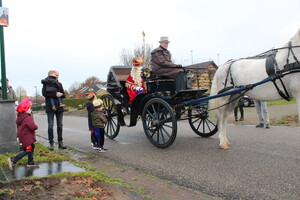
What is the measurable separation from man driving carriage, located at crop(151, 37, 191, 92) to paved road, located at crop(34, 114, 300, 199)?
1518mm

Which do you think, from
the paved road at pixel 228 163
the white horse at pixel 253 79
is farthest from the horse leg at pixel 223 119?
the paved road at pixel 228 163

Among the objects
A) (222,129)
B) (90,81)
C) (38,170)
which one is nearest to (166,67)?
(222,129)

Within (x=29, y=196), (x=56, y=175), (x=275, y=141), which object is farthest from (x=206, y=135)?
(x=29, y=196)

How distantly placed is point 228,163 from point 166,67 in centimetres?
272

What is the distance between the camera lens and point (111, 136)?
7836 millimetres

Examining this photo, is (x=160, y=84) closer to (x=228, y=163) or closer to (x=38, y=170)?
(x=228, y=163)

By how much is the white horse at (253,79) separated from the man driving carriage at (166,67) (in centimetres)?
72

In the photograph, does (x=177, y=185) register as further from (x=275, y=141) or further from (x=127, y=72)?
(x=127, y=72)

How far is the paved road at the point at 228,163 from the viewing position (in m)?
3.56

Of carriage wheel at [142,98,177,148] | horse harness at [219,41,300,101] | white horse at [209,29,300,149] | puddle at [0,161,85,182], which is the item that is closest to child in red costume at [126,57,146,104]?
carriage wheel at [142,98,177,148]

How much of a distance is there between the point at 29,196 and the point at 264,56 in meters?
4.68

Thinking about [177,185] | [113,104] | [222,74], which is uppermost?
[222,74]

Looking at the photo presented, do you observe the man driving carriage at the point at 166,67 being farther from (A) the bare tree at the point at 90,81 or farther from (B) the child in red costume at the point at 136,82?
(A) the bare tree at the point at 90,81

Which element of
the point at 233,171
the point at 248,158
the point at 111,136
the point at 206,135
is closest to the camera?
the point at 233,171
